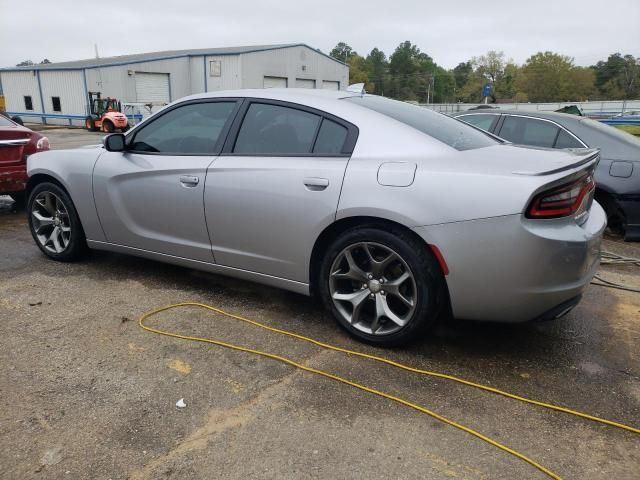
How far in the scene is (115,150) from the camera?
4.00 metres

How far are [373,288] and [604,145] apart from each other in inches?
159

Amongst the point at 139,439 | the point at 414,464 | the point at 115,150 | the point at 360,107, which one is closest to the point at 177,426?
the point at 139,439

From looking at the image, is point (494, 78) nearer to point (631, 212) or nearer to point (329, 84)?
point (329, 84)

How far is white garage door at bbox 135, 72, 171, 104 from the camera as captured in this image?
117 ft

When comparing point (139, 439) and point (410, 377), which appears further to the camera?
point (410, 377)

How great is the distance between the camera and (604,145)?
5637 millimetres

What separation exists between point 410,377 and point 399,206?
937 millimetres

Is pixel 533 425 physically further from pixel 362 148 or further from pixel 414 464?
pixel 362 148

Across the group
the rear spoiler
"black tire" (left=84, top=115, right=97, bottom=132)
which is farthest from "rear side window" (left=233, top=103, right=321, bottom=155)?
"black tire" (left=84, top=115, right=97, bottom=132)

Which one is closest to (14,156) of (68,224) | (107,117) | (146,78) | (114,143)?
(68,224)

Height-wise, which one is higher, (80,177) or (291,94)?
(291,94)

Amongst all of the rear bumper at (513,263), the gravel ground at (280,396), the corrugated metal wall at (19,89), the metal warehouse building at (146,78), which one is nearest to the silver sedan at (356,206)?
the rear bumper at (513,263)

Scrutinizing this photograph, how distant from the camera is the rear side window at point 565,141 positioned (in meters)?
5.74

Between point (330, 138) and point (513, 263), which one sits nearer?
point (513, 263)
